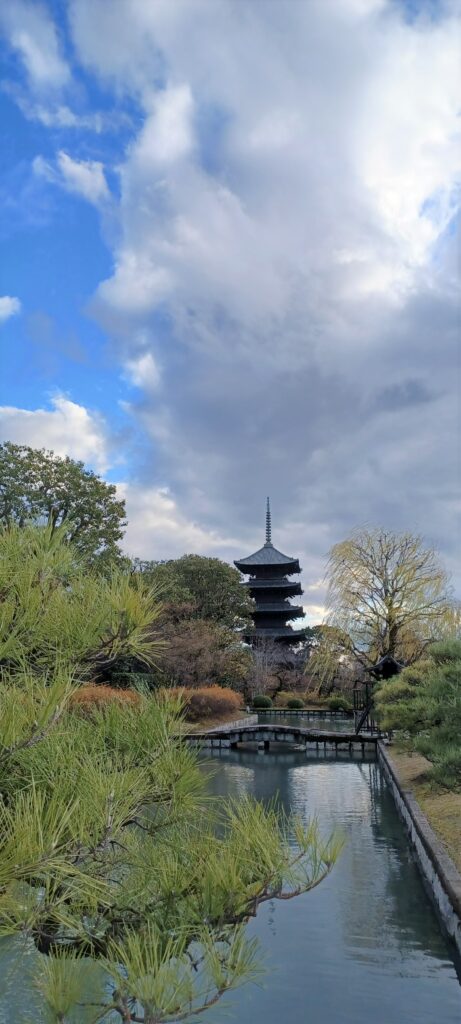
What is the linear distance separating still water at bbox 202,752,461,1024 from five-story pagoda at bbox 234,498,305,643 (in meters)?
30.2

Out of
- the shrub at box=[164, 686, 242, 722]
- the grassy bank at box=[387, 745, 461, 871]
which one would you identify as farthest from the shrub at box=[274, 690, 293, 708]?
the grassy bank at box=[387, 745, 461, 871]

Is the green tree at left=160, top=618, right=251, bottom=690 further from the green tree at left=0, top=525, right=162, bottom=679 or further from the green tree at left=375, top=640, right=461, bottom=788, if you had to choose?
the green tree at left=0, top=525, right=162, bottom=679

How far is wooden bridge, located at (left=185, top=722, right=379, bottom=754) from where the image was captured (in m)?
16.6

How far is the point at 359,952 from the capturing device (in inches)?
186

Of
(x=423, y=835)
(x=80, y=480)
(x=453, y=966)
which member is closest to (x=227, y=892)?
(x=453, y=966)

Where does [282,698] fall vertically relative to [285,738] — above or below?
above

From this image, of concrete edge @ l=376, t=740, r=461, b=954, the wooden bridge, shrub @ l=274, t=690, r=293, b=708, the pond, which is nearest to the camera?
the pond

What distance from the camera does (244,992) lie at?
13.5ft

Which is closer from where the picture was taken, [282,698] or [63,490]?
[63,490]

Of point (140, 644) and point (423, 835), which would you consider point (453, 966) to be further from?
point (140, 644)

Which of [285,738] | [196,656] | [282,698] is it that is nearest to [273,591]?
[282,698]

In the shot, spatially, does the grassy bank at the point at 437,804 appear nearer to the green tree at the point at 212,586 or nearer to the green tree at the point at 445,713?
the green tree at the point at 445,713

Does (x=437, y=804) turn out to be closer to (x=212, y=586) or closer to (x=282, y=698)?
(x=212, y=586)

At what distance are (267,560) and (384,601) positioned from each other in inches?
932
